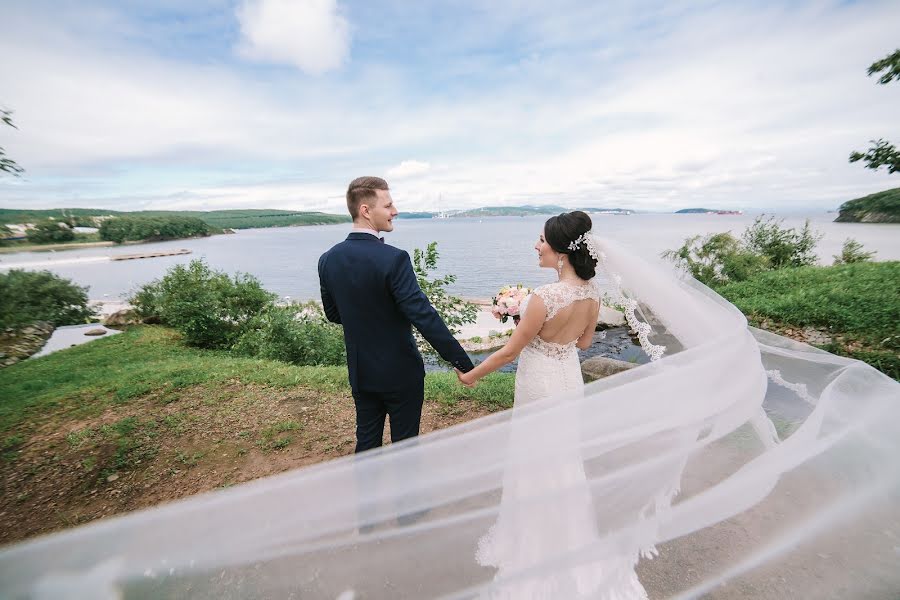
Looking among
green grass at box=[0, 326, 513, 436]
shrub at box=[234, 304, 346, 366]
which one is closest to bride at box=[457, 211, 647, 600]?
green grass at box=[0, 326, 513, 436]

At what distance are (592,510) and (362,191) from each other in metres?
2.29

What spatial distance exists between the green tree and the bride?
5.16 m

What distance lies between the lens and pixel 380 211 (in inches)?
106

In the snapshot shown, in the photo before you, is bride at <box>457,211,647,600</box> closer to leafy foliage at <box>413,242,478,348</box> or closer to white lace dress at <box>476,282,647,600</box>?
white lace dress at <box>476,282,647,600</box>

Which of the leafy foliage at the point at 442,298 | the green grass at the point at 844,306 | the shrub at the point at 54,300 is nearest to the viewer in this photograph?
the green grass at the point at 844,306

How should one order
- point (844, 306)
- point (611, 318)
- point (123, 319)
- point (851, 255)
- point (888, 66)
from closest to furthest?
point (888, 66), point (844, 306), point (851, 255), point (611, 318), point (123, 319)

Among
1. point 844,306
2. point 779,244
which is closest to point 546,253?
point 844,306

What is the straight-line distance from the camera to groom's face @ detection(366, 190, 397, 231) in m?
2.68

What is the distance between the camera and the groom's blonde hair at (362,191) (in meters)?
2.68

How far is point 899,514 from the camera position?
1593 millimetres

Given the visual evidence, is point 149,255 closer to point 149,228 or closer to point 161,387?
point 149,228

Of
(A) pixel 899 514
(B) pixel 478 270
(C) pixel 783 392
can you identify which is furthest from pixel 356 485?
(B) pixel 478 270

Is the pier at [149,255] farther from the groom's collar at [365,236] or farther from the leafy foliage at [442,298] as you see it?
the groom's collar at [365,236]

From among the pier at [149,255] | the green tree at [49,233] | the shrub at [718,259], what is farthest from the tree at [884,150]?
the pier at [149,255]
